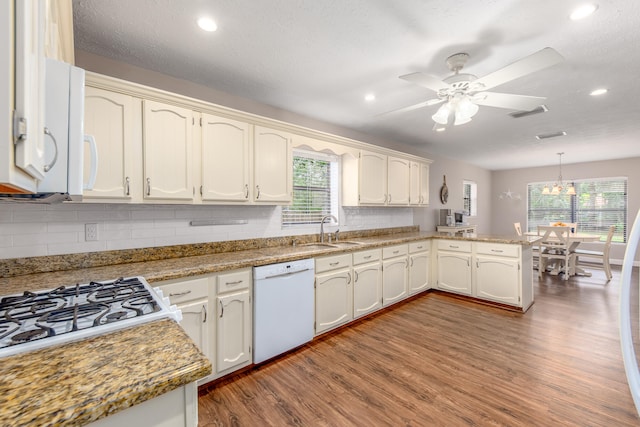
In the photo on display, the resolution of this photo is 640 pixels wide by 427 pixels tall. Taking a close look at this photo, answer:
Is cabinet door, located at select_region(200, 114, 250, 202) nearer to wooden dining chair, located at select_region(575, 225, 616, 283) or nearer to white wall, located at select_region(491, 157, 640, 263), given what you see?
wooden dining chair, located at select_region(575, 225, 616, 283)

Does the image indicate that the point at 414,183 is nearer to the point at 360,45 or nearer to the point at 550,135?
the point at 550,135

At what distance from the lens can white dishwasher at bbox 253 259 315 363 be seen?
89.5 inches

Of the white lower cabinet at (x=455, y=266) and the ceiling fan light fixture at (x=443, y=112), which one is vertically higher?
the ceiling fan light fixture at (x=443, y=112)

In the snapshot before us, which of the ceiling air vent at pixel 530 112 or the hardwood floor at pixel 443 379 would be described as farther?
the ceiling air vent at pixel 530 112

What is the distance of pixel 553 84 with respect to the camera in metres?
2.59

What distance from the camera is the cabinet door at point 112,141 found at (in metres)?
1.81

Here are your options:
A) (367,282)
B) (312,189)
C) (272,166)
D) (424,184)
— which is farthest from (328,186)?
(424,184)

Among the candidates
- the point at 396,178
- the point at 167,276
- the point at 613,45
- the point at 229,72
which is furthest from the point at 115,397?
the point at 396,178

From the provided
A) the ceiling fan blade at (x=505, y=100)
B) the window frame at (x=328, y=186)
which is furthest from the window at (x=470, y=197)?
the ceiling fan blade at (x=505, y=100)

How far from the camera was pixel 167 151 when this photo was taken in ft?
6.91

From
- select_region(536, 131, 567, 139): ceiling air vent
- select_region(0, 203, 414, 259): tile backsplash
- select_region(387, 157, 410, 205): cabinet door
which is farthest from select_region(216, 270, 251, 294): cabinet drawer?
select_region(536, 131, 567, 139): ceiling air vent

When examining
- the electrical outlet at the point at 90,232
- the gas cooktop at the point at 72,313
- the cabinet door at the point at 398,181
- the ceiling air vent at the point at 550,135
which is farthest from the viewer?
the ceiling air vent at the point at 550,135

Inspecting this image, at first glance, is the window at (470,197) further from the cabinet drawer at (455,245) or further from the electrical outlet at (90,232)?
the electrical outlet at (90,232)

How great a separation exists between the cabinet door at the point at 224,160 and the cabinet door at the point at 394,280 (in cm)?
201
